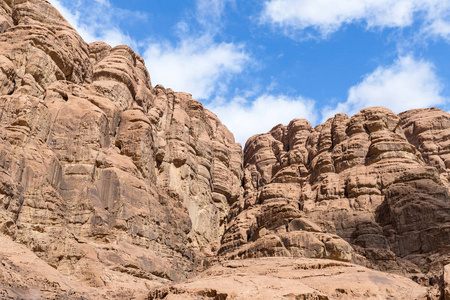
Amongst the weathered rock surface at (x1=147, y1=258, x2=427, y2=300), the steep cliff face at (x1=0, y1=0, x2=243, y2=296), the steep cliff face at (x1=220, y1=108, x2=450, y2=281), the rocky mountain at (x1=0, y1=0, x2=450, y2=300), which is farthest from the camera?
the steep cliff face at (x1=220, y1=108, x2=450, y2=281)

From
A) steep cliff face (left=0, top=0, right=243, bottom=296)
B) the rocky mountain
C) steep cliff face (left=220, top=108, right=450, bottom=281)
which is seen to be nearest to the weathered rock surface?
the rocky mountain

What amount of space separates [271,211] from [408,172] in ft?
74.6

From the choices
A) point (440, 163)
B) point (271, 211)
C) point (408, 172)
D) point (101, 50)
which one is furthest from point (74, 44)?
point (440, 163)

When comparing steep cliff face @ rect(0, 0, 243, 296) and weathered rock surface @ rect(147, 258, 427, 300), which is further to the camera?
steep cliff face @ rect(0, 0, 243, 296)

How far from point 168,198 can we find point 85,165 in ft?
37.1

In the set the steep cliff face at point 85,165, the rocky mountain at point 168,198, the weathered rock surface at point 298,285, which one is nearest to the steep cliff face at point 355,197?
the rocky mountain at point 168,198

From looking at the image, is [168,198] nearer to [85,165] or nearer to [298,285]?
[85,165]

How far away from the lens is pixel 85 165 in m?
42.4

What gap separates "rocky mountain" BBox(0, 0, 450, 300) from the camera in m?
26.1

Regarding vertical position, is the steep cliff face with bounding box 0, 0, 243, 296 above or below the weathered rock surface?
above

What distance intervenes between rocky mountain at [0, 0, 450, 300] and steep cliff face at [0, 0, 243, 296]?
0.14 metres

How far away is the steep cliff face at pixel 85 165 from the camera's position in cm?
3447

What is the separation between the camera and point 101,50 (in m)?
67.8

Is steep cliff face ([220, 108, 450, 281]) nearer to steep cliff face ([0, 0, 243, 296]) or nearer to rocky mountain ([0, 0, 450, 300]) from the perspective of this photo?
rocky mountain ([0, 0, 450, 300])
